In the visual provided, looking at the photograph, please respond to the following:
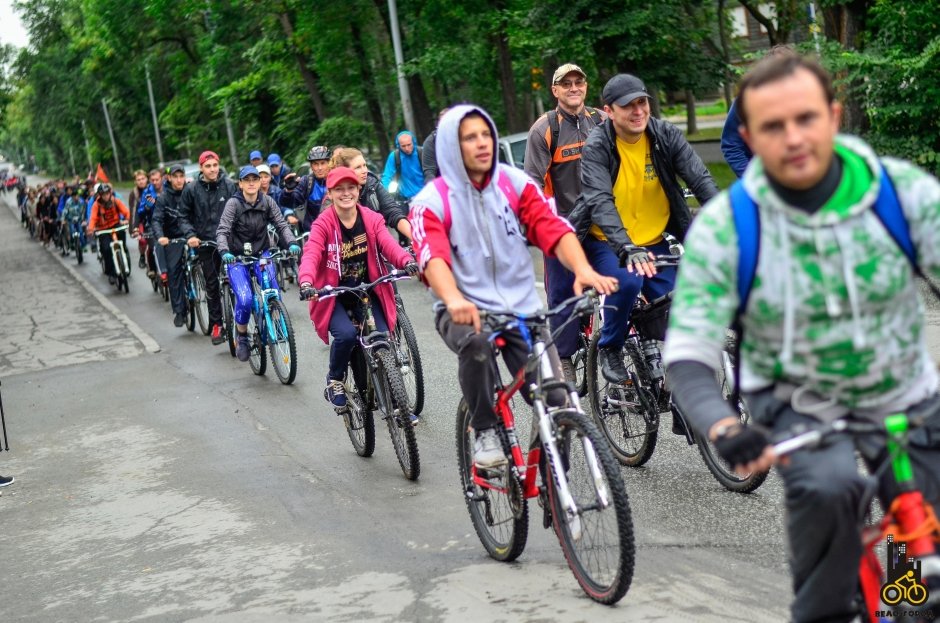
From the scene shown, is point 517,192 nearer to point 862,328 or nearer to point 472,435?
point 472,435

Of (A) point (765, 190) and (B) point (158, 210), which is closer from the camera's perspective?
(A) point (765, 190)

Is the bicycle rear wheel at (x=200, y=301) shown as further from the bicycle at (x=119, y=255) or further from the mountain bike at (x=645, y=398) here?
the mountain bike at (x=645, y=398)

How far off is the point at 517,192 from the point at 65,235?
32.4 metres

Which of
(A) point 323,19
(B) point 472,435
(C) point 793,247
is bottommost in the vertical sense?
(B) point 472,435

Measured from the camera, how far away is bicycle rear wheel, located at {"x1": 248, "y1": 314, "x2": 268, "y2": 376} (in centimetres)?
1225

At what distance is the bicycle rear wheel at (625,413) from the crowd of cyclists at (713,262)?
0.11 metres

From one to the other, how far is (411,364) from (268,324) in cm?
276

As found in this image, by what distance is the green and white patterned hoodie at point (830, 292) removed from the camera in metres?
2.98

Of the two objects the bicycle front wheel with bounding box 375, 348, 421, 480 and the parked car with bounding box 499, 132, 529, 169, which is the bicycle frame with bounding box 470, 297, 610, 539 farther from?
the parked car with bounding box 499, 132, 529, 169

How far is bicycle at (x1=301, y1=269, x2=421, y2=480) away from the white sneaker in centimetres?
182

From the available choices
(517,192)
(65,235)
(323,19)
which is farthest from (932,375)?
(65,235)

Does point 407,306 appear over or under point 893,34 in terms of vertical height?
under

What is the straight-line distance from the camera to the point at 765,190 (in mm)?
3027

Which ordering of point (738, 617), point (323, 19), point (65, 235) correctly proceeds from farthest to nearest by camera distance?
point (65, 235) < point (323, 19) < point (738, 617)
